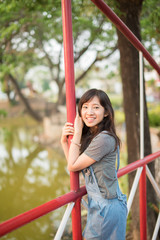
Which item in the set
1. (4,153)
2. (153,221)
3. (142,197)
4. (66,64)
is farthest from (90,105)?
(4,153)

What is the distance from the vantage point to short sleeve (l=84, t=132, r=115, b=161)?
3.82 feet

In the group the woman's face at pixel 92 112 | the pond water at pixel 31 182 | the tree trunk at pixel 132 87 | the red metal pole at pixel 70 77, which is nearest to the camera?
the red metal pole at pixel 70 77

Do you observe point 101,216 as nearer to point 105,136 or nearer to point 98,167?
point 98,167

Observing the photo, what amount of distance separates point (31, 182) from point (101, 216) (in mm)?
5265

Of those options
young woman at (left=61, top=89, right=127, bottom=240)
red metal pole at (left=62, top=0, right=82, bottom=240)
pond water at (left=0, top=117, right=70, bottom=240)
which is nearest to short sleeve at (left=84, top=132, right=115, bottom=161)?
young woman at (left=61, top=89, right=127, bottom=240)

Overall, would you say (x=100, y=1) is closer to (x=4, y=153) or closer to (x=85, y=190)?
(x=85, y=190)

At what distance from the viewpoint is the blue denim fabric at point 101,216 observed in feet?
3.87

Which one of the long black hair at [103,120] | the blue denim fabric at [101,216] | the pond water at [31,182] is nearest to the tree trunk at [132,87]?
the long black hair at [103,120]

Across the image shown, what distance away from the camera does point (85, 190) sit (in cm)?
125

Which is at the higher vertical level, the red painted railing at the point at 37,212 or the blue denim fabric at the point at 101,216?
the red painted railing at the point at 37,212

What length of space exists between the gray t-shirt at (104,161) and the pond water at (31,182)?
9.64 ft

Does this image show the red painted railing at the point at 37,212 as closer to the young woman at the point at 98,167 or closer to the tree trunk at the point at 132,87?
the young woman at the point at 98,167

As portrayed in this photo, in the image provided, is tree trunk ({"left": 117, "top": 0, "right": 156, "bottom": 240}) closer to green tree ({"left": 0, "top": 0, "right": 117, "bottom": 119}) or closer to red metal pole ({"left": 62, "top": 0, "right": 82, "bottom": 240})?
green tree ({"left": 0, "top": 0, "right": 117, "bottom": 119})

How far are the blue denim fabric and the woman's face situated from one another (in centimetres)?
24
